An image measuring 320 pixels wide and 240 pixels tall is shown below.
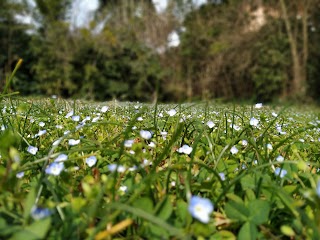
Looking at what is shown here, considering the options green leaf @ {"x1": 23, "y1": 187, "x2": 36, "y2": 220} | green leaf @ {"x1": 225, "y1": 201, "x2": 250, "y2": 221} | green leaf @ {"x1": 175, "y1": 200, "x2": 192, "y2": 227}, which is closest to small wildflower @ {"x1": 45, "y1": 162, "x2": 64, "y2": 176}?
green leaf @ {"x1": 23, "y1": 187, "x2": 36, "y2": 220}

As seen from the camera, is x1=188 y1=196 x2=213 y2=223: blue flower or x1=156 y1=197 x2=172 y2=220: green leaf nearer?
x1=188 y1=196 x2=213 y2=223: blue flower

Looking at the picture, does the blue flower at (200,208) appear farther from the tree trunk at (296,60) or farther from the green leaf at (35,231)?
the tree trunk at (296,60)

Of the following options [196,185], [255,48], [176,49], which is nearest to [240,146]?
[196,185]

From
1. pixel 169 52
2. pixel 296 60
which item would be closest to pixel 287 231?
pixel 296 60

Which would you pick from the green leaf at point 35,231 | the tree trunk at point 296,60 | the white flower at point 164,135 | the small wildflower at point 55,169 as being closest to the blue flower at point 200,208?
the green leaf at point 35,231

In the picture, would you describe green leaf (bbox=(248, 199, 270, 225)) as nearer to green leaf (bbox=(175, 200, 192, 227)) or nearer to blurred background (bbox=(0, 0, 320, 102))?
green leaf (bbox=(175, 200, 192, 227))

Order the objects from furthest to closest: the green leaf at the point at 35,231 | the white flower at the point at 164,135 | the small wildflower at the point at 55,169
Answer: the white flower at the point at 164,135, the small wildflower at the point at 55,169, the green leaf at the point at 35,231

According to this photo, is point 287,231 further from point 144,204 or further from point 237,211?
point 144,204

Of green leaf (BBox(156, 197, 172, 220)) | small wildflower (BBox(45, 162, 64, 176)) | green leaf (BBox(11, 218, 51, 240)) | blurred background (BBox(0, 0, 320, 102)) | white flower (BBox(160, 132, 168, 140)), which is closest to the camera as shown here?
green leaf (BBox(11, 218, 51, 240))
